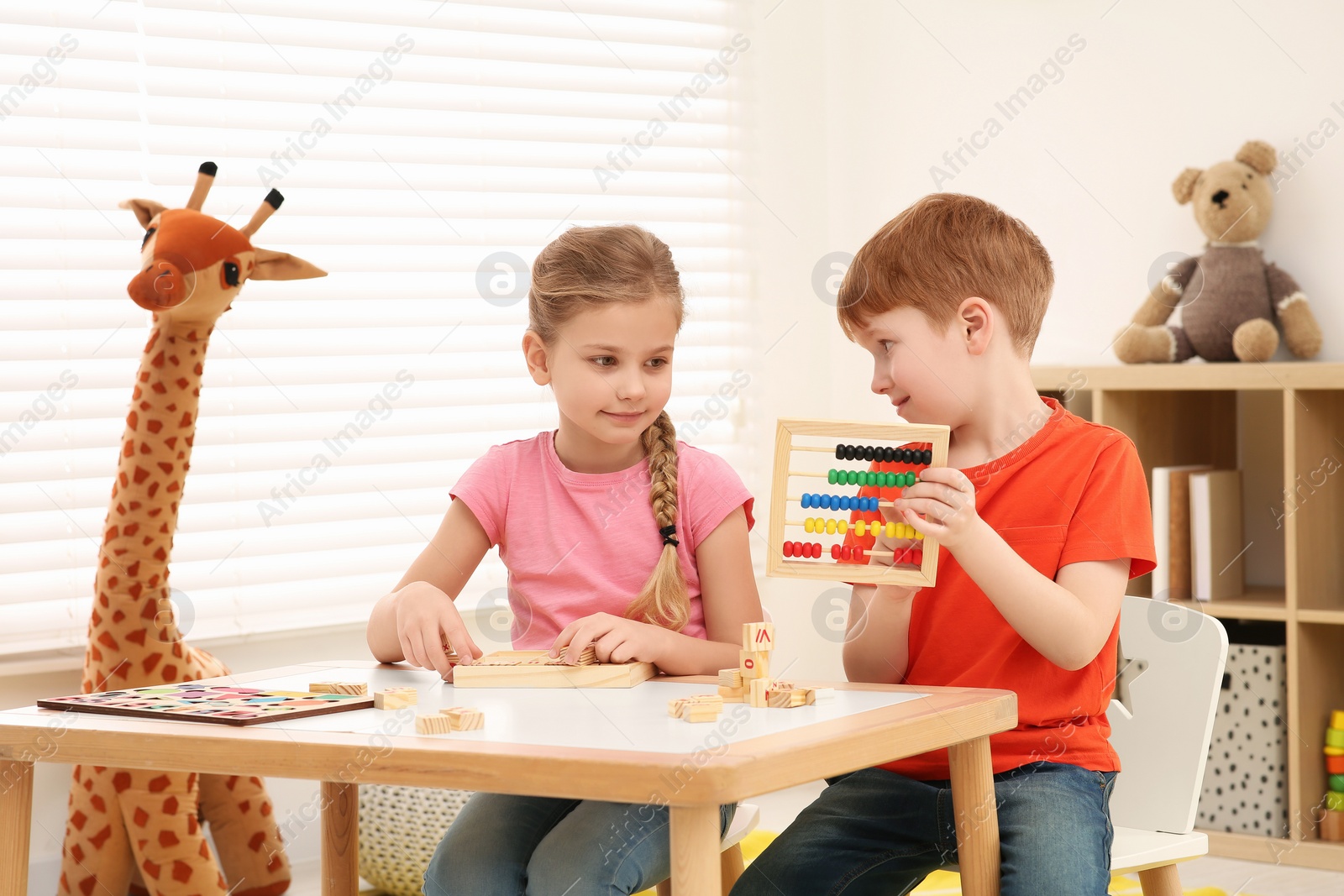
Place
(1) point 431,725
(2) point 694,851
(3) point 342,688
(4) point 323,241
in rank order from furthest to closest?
(4) point 323,241 → (3) point 342,688 → (1) point 431,725 → (2) point 694,851

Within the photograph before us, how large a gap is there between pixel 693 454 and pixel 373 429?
1454 mm

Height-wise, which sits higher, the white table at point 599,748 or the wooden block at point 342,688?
the wooden block at point 342,688

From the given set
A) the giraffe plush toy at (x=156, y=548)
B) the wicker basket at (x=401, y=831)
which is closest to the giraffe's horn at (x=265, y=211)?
the giraffe plush toy at (x=156, y=548)

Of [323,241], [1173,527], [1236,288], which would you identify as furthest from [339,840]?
[1236,288]

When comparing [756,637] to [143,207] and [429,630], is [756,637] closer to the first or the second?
[429,630]

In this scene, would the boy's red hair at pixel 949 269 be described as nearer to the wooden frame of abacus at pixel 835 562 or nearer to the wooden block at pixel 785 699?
the wooden frame of abacus at pixel 835 562

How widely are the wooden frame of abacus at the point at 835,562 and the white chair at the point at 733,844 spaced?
34 cm

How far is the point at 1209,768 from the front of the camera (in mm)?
2900

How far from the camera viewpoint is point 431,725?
3.78ft

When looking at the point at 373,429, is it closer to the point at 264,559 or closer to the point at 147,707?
the point at 264,559

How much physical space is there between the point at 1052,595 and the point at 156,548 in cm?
158

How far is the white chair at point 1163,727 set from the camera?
1.58m

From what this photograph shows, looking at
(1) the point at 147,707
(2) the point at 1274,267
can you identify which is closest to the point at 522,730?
(1) the point at 147,707

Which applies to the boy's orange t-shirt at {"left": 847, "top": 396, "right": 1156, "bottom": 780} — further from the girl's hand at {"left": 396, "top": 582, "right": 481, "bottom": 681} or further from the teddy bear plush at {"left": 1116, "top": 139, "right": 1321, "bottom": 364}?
the teddy bear plush at {"left": 1116, "top": 139, "right": 1321, "bottom": 364}
